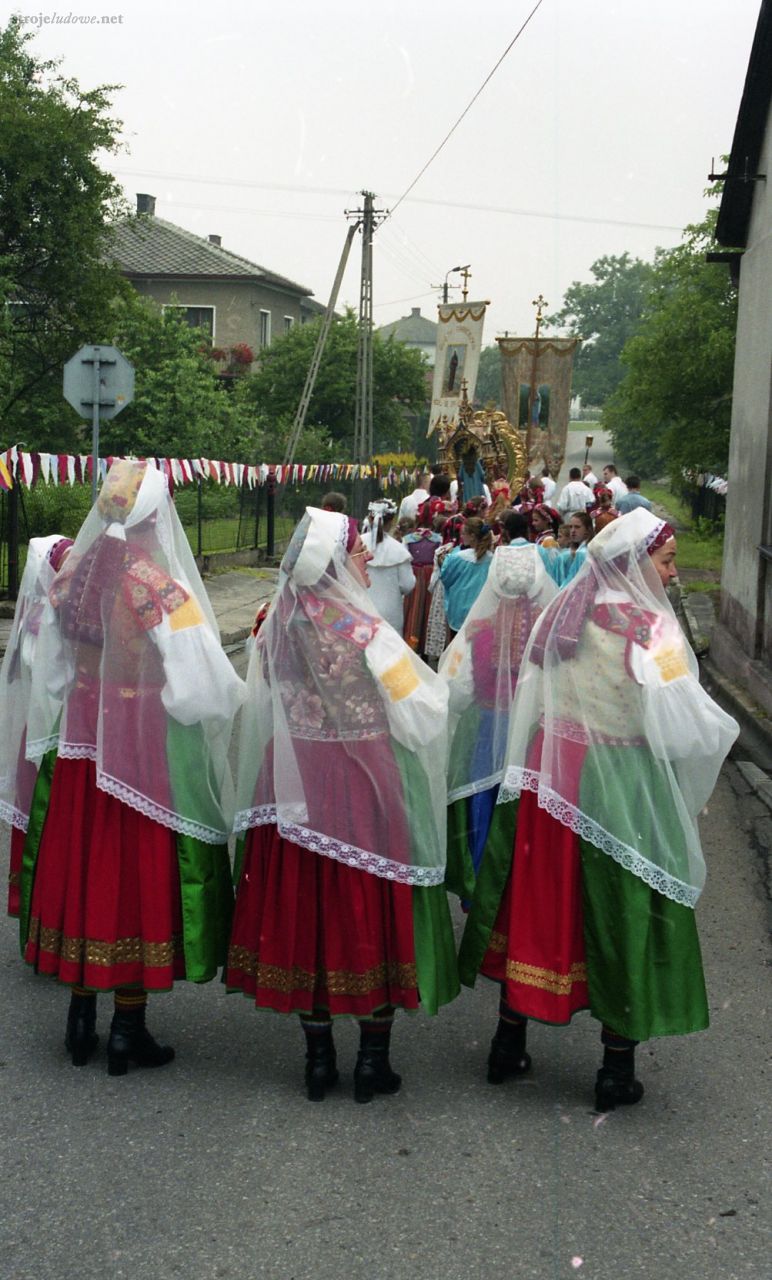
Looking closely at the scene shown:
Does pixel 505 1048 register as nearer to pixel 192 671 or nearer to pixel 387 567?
pixel 192 671

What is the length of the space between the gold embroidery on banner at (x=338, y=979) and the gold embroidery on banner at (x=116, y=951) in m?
0.32

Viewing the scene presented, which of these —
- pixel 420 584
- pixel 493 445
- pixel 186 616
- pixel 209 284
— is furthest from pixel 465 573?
pixel 209 284

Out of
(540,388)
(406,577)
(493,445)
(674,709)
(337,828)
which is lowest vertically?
(337,828)

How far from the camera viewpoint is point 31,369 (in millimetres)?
28531

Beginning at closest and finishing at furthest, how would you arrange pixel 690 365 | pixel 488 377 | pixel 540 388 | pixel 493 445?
pixel 493 445 < pixel 690 365 < pixel 540 388 < pixel 488 377

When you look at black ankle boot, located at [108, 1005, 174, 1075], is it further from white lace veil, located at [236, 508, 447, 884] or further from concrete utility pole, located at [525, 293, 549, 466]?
concrete utility pole, located at [525, 293, 549, 466]

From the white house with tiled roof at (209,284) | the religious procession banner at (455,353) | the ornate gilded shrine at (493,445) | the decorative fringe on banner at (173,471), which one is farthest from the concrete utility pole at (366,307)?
the white house with tiled roof at (209,284)

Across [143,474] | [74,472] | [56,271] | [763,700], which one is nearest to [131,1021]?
[143,474]

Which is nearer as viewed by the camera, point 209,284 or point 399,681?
point 399,681

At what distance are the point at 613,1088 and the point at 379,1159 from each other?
796 millimetres

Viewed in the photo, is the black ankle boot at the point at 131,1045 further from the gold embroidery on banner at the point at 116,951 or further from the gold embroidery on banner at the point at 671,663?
the gold embroidery on banner at the point at 671,663

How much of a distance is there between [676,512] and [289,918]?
4366 cm

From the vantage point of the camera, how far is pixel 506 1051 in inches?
173

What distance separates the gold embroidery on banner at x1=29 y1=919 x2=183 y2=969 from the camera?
432cm
